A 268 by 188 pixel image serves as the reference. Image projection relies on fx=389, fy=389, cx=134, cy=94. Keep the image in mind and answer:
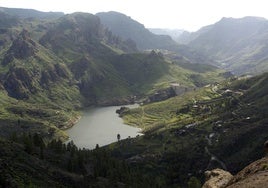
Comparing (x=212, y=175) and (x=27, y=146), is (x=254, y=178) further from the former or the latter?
(x=27, y=146)

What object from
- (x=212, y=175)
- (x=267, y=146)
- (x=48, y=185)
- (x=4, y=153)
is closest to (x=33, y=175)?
(x=48, y=185)

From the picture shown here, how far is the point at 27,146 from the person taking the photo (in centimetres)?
18412

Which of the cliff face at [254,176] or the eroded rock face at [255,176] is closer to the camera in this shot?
the eroded rock face at [255,176]

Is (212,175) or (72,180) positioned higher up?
(212,175)

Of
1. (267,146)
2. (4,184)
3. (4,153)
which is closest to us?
(267,146)

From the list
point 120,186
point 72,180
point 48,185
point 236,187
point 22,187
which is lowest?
point 120,186

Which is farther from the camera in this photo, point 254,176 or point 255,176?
point 254,176

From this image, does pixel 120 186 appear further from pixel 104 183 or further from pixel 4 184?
pixel 4 184

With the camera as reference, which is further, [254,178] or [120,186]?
[120,186]

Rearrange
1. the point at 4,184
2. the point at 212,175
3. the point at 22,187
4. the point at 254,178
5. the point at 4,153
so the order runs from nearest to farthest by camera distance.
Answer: the point at 254,178 → the point at 4,184 → the point at 22,187 → the point at 212,175 → the point at 4,153

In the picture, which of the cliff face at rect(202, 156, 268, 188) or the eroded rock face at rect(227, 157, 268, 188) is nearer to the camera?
the eroded rock face at rect(227, 157, 268, 188)

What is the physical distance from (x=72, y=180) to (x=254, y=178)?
374 ft

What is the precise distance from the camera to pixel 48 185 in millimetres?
124250

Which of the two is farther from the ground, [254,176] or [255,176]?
[255,176]
